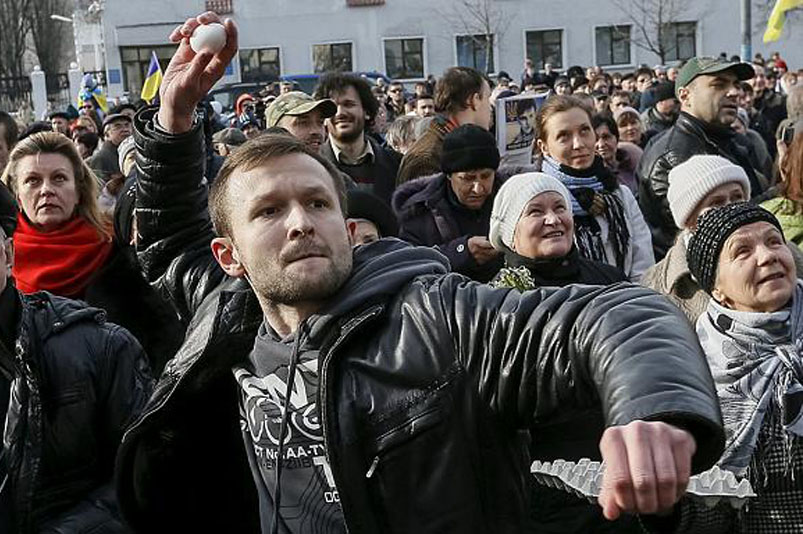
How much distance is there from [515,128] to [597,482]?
13.5ft

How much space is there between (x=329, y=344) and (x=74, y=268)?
120 inches

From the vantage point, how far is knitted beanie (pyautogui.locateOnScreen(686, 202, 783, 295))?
399 cm

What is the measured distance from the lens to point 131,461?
110 inches

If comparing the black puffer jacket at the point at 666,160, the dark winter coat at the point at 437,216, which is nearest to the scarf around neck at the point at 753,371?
the dark winter coat at the point at 437,216

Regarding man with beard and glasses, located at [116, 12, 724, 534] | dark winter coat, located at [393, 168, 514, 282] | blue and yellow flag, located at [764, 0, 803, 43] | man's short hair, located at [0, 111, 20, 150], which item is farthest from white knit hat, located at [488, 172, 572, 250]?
blue and yellow flag, located at [764, 0, 803, 43]

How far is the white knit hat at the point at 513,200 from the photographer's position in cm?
486

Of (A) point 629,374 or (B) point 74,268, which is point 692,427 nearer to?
(A) point 629,374

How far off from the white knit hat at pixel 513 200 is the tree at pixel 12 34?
5849 centimetres

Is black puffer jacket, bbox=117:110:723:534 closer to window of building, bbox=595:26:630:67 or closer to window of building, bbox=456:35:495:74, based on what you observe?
window of building, bbox=456:35:495:74

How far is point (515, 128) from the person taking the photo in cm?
759

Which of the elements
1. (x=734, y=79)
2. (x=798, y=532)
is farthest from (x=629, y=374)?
(x=734, y=79)

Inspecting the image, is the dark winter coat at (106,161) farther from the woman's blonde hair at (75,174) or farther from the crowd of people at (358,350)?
the crowd of people at (358,350)

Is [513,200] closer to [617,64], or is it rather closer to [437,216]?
[437,216]

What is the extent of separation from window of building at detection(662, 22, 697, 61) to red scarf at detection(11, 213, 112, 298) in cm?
4524
